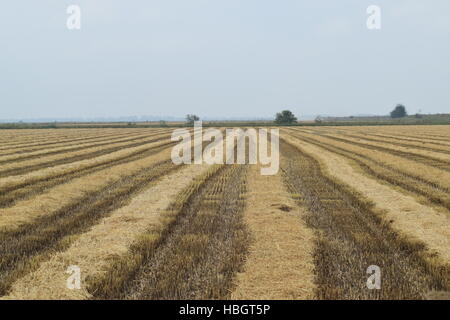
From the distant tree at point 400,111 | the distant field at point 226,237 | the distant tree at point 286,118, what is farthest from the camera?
the distant tree at point 400,111

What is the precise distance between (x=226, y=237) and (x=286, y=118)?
3917 inches

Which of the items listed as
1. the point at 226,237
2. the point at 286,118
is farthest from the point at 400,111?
the point at 226,237

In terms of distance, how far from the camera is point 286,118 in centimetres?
10406

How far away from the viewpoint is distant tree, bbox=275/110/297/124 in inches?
4092

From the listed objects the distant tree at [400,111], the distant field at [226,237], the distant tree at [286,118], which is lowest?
the distant field at [226,237]

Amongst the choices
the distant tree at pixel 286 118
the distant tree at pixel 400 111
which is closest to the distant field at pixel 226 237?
the distant tree at pixel 286 118

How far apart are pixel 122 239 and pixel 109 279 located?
1.79 metres

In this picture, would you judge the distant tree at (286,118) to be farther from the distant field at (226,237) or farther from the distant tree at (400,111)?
the distant tree at (400,111)

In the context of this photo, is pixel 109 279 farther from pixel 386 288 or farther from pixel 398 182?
pixel 398 182

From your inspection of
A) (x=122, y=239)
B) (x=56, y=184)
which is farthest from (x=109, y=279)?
(x=56, y=184)

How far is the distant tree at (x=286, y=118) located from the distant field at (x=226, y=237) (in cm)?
9097

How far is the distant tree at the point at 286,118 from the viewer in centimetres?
10394

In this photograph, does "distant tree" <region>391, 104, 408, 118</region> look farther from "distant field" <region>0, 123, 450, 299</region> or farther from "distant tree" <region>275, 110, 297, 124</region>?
"distant field" <region>0, 123, 450, 299</region>
